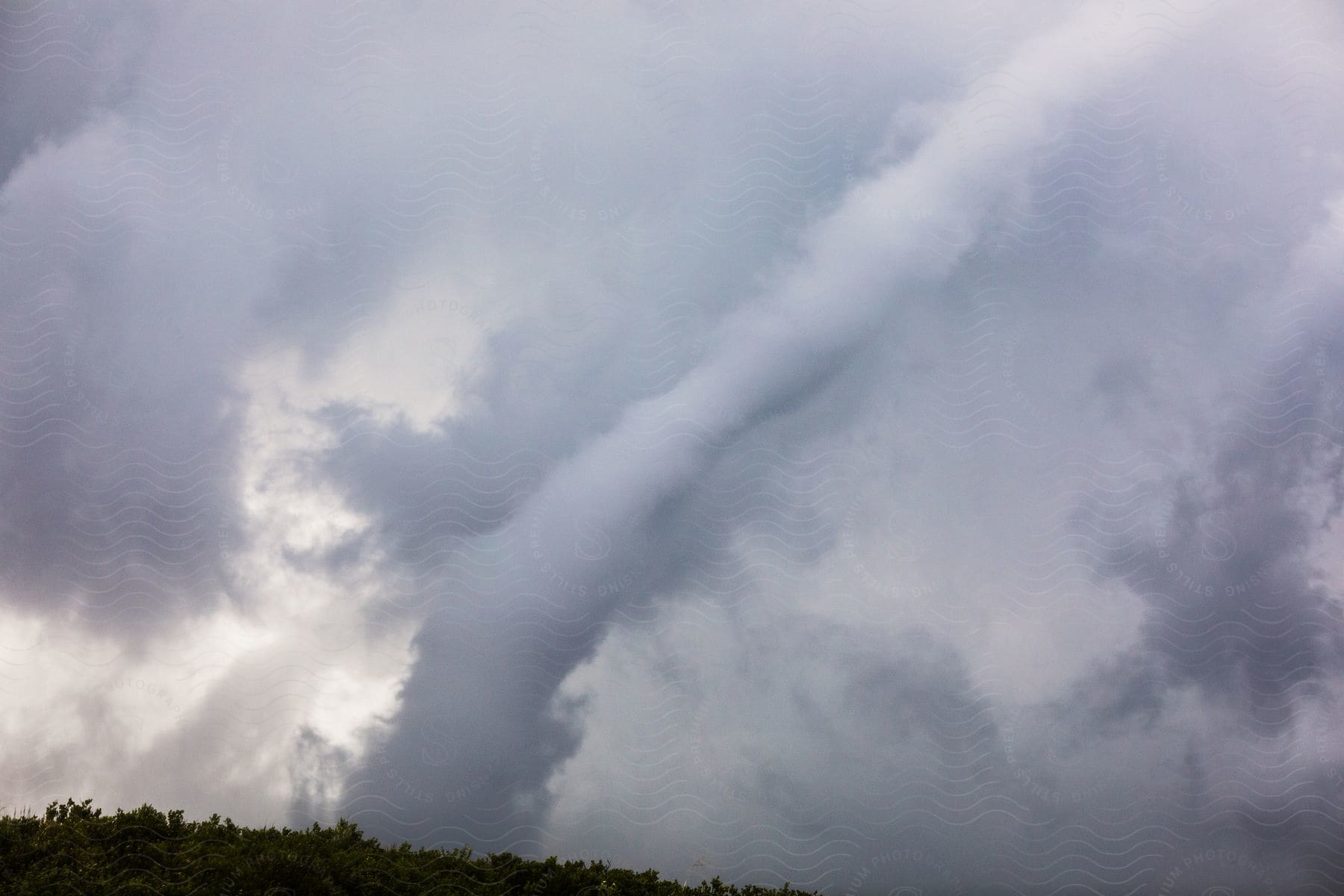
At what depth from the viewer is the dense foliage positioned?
384 inches

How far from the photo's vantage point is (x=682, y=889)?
10992 millimetres

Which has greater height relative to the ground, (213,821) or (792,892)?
(213,821)

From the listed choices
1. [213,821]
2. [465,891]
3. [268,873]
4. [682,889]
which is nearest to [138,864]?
[213,821]

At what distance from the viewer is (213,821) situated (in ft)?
38.4

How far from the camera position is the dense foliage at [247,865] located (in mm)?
9758

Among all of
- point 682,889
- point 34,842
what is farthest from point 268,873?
point 682,889

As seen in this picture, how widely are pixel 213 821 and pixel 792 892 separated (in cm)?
845

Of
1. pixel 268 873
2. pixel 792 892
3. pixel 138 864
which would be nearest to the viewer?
pixel 268 873

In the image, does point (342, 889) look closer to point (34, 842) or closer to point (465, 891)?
point (465, 891)

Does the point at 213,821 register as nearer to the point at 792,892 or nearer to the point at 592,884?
the point at 592,884

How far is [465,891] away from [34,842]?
5.98 meters

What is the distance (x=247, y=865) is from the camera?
387 inches

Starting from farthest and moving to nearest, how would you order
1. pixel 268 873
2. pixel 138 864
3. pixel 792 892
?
pixel 792 892, pixel 138 864, pixel 268 873

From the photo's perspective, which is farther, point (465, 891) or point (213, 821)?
point (213, 821)
